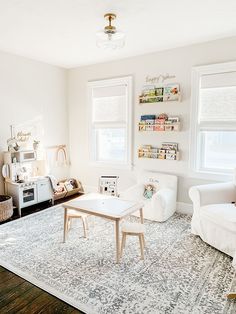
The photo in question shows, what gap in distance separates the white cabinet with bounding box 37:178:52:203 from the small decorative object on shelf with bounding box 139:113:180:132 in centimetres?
190

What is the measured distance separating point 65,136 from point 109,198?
2.44 metres

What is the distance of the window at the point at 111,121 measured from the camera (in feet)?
14.5

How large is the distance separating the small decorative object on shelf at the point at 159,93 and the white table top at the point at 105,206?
72.3 inches

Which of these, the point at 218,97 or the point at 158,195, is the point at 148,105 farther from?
the point at 158,195

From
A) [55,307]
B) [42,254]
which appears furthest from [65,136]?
[55,307]

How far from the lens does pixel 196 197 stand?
301 cm

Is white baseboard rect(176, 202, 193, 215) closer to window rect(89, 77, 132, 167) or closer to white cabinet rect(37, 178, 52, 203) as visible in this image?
window rect(89, 77, 132, 167)

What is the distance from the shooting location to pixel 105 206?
111 inches

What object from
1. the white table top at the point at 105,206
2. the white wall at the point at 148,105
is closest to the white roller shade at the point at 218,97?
the white wall at the point at 148,105

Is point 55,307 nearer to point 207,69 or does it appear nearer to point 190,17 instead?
point 190,17

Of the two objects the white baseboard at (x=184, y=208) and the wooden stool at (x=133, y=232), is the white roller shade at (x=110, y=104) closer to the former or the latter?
the white baseboard at (x=184, y=208)

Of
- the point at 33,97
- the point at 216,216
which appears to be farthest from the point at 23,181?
the point at 216,216

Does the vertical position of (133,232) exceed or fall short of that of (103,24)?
it falls short

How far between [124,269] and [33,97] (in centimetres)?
339
